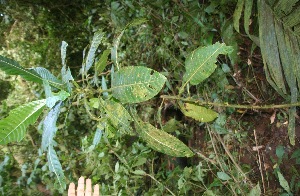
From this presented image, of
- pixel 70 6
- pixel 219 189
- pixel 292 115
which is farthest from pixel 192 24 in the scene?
pixel 70 6

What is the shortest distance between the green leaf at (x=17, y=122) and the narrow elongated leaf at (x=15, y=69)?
0.30ft

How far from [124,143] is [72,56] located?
3.30 ft

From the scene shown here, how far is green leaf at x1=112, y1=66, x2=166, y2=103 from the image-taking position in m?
1.04

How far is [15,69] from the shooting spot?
100 centimetres

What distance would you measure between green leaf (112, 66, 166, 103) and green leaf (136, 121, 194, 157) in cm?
19

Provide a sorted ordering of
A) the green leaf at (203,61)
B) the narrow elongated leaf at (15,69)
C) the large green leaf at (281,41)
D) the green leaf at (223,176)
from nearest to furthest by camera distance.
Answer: the narrow elongated leaf at (15,69)
the green leaf at (203,61)
the large green leaf at (281,41)
the green leaf at (223,176)

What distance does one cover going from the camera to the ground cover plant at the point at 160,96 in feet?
3.92

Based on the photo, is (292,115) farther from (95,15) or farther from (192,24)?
(95,15)

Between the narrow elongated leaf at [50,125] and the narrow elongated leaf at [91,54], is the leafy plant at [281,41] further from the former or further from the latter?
the narrow elongated leaf at [50,125]

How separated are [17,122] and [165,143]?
19.4 inches

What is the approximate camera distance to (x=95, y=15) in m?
3.17

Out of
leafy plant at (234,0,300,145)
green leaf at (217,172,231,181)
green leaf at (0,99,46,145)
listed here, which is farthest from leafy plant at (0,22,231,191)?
green leaf at (217,172,231,181)

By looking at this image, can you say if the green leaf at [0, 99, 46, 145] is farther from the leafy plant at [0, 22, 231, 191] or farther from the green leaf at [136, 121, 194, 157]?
the green leaf at [136, 121, 194, 157]

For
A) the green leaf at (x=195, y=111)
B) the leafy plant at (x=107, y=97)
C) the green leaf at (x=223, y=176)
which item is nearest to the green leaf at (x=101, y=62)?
the leafy plant at (x=107, y=97)
